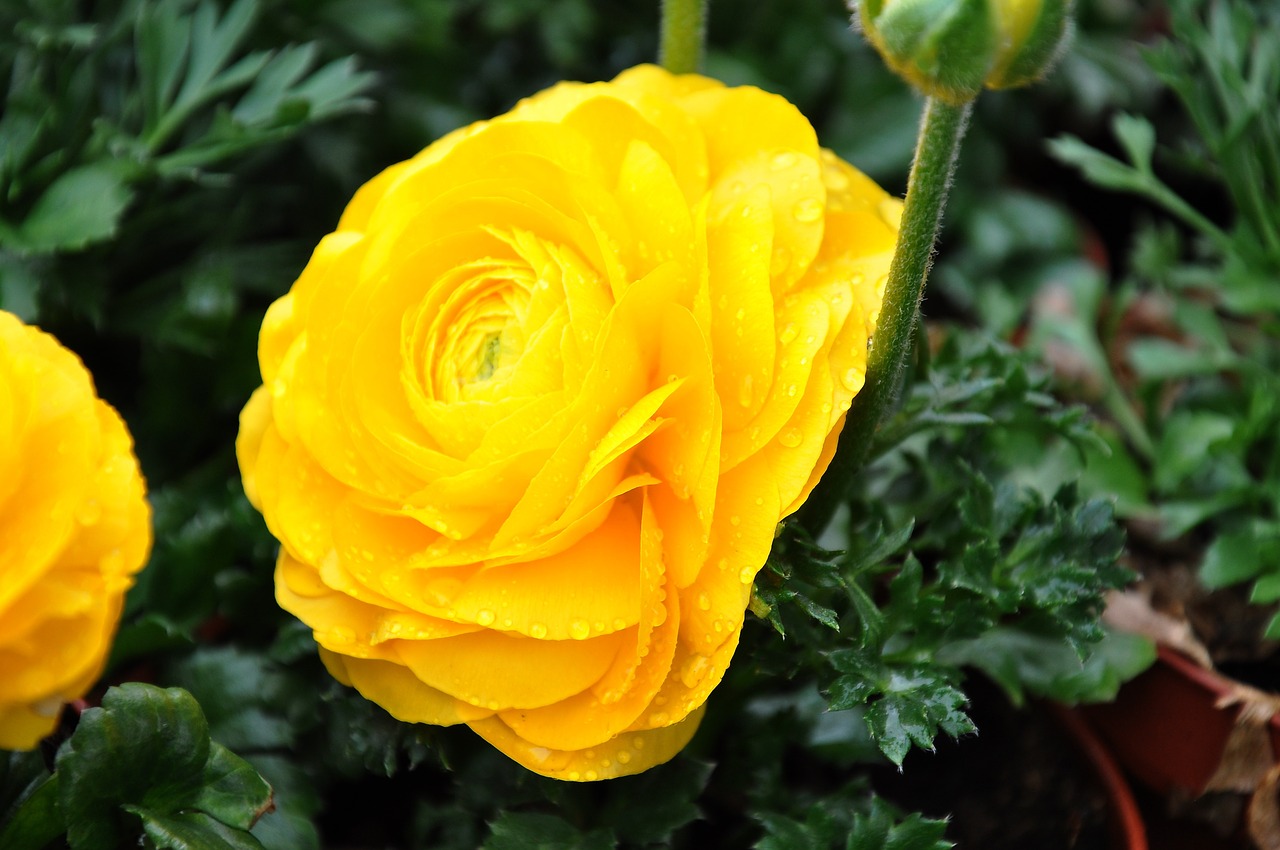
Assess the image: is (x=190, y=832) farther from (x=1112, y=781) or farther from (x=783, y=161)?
(x=1112, y=781)

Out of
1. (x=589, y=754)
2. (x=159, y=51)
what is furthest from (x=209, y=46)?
(x=589, y=754)

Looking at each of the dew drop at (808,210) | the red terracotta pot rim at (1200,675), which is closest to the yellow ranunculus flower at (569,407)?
the dew drop at (808,210)

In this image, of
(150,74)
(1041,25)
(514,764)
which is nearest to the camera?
(1041,25)

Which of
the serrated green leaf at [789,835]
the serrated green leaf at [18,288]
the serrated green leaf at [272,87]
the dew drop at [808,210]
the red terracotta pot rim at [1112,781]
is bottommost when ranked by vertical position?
the red terracotta pot rim at [1112,781]

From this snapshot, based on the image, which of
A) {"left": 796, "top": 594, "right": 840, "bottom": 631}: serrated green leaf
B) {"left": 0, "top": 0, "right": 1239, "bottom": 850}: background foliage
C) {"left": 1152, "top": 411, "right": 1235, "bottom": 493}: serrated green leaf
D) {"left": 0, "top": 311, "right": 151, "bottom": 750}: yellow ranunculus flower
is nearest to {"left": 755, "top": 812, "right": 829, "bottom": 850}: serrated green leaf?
{"left": 0, "top": 0, "right": 1239, "bottom": 850}: background foliage

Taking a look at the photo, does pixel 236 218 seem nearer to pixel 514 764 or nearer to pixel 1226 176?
pixel 514 764

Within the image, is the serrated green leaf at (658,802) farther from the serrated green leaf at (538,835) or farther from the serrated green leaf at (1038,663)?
the serrated green leaf at (1038,663)

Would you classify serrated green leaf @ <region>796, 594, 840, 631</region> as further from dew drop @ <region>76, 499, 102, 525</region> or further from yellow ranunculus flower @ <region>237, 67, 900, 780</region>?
dew drop @ <region>76, 499, 102, 525</region>

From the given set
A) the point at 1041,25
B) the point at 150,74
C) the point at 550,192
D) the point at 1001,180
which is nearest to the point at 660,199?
the point at 550,192
